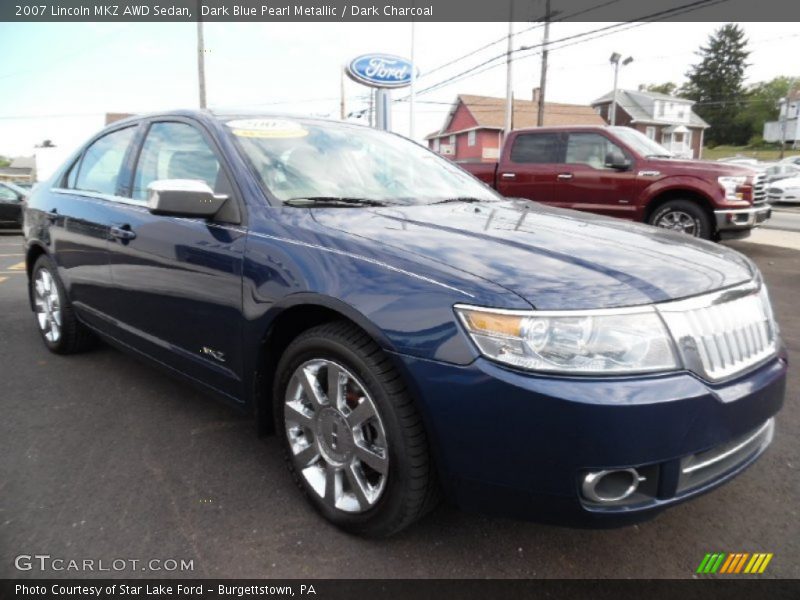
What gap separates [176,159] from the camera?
299 centimetres

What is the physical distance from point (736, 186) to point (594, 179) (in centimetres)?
181

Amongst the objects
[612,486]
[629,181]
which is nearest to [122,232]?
[612,486]

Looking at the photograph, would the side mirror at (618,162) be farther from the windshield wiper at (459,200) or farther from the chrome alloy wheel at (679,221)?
the windshield wiper at (459,200)

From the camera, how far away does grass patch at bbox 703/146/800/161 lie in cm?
6559

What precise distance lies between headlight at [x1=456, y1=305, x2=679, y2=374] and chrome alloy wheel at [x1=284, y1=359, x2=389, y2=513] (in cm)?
53

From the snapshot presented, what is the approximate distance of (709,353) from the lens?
1.76 m

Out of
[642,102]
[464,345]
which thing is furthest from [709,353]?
[642,102]

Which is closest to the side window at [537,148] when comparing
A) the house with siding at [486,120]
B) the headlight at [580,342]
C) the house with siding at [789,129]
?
the headlight at [580,342]

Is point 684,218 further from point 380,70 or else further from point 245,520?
point 380,70

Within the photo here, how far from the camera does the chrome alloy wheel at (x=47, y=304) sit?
161 inches

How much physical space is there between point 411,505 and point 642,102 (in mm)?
59860

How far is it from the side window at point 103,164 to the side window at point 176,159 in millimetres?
287

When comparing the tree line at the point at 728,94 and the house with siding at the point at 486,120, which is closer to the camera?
the house with siding at the point at 486,120

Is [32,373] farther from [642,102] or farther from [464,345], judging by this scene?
[642,102]
